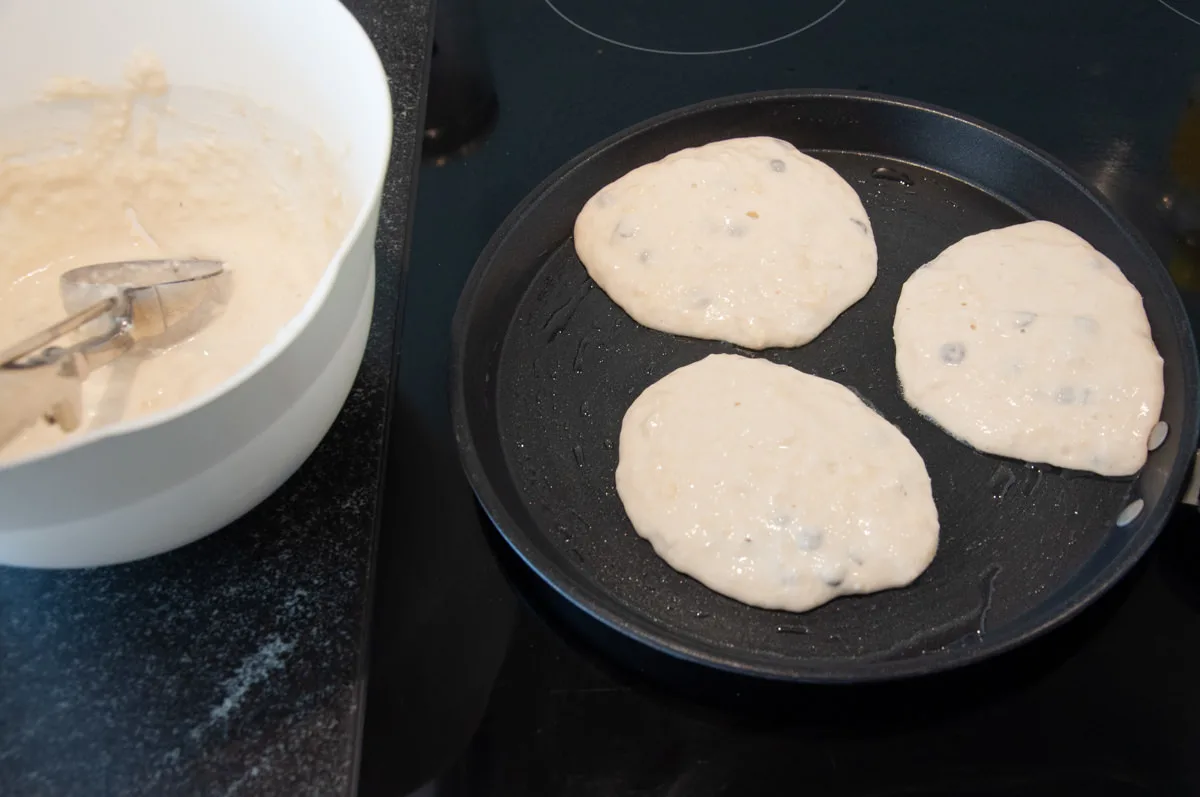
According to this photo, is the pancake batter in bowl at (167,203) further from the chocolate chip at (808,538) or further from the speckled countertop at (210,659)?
the chocolate chip at (808,538)

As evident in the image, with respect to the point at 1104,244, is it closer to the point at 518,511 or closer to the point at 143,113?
the point at 518,511

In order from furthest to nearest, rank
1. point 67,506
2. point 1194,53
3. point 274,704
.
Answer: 1. point 1194,53
2. point 274,704
3. point 67,506

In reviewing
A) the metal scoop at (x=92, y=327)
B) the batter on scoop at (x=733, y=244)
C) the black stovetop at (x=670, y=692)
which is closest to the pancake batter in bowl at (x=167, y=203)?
the metal scoop at (x=92, y=327)

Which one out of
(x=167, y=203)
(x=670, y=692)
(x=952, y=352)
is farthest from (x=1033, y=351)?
(x=167, y=203)

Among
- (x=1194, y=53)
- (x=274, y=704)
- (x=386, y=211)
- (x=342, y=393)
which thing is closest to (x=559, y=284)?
(x=386, y=211)

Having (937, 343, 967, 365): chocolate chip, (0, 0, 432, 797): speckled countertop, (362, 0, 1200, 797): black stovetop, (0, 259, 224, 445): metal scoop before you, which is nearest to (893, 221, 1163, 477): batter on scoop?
(937, 343, 967, 365): chocolate chip

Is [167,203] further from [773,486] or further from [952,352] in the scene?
[952,352]

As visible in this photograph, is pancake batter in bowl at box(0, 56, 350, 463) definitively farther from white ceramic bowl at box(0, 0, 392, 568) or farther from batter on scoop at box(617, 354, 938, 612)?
batter on scoop at box(617, 354, 938, 612)
